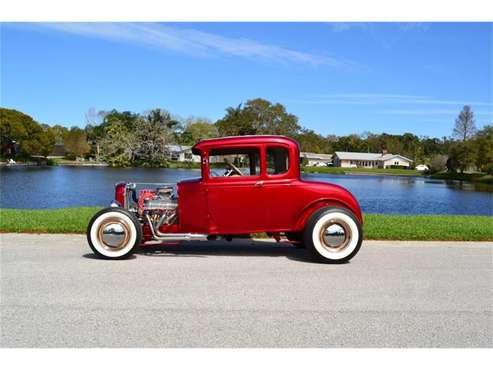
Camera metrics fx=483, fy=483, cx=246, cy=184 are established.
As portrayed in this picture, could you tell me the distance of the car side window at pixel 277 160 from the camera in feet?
24.6

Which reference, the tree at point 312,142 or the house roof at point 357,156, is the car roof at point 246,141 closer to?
the tree at point 312,142

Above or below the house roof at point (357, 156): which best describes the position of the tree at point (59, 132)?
above

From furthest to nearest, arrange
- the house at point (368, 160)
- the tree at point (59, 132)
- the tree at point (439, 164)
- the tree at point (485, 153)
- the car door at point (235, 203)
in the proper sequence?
1. the tree at point (59, 132)
2. the house at point (368, 160)
3. the tree at point (439, 164)
4. the tree at point (485, 153)
5. the car door at point (235, 203)

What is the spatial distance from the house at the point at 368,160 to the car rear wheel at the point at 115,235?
105502mm

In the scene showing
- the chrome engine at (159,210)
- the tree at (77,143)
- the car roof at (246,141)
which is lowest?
the chrome engine at (159,210)

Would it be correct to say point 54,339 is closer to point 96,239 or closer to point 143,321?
point 143,321

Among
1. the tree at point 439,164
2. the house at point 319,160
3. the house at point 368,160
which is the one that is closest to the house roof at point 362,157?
the house at point 368,160

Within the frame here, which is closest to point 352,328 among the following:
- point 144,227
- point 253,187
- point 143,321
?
point 143,321

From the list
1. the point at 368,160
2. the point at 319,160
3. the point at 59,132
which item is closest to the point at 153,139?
the point at 319,160

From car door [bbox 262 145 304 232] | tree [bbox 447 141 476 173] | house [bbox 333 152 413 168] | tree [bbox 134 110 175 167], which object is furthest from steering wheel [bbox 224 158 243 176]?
house [bbox 333 152 413 168]

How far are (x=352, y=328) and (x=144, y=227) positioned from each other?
427cm

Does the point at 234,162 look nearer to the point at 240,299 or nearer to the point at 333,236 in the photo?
the point at 333,236

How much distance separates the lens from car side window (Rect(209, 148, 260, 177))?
7582mm

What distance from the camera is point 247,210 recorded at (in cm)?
742
